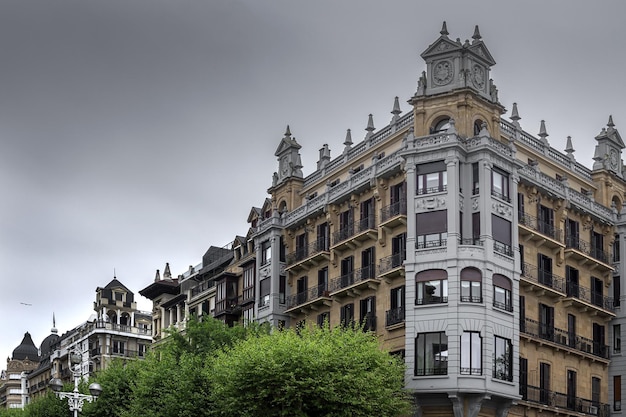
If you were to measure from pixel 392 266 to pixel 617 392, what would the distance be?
63.3 ft

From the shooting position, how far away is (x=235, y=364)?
2399 inches

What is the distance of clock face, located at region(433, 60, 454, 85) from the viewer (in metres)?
70.8

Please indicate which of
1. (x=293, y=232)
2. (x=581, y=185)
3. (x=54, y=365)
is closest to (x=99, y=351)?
(x=54, y=365)

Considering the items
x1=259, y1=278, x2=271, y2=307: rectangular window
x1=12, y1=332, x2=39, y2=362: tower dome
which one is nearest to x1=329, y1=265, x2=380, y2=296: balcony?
x1=259, y1=278, x2=271, y2=307: rectangular window

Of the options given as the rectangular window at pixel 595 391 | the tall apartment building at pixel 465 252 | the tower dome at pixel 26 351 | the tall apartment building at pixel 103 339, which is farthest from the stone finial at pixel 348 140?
the tower dome at pixel 26 351

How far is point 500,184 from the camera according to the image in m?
68.8

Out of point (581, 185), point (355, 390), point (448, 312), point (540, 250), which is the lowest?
point (355, 390)

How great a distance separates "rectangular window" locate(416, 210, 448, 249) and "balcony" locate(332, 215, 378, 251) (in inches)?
208

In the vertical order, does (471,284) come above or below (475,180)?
below

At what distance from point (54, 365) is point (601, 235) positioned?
92.0 metres

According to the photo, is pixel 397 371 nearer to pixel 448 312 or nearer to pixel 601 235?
pixel 448 312

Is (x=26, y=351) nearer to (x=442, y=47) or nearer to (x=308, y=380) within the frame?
(x=442, y=47)

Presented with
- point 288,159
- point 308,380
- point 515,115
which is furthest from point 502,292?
point 288,159

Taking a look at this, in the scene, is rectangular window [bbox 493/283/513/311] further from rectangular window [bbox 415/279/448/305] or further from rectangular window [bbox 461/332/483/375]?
rectangular window [bbox 415/279/448/305]
